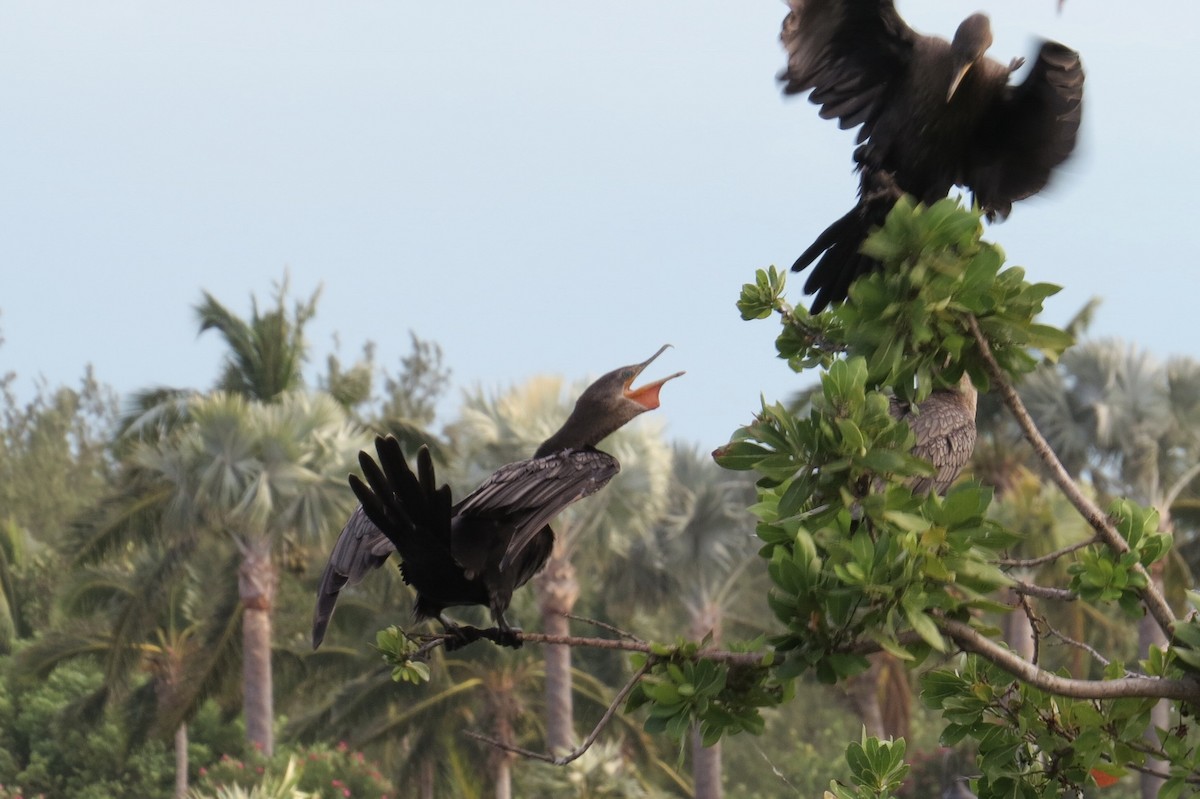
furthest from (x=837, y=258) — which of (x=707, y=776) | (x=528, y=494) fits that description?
(x=707, y=776)

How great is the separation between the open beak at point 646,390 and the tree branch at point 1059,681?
1.31 m

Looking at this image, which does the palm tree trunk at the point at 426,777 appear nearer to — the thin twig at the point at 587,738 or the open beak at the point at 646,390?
the open beak at the point at 646,390

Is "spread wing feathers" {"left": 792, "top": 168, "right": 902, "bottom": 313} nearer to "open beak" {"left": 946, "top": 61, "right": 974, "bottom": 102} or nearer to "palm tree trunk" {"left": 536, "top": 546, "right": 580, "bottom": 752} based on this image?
"open beak" {"left": 946, "top": 61, "right": 974, "bottom": 102}

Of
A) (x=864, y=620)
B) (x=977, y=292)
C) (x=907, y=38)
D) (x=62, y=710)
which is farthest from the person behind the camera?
(x=62, y=710)

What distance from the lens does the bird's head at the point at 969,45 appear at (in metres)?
4.51

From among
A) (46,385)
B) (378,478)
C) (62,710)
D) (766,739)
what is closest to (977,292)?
(378,478)

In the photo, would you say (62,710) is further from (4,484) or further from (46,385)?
(46,385)

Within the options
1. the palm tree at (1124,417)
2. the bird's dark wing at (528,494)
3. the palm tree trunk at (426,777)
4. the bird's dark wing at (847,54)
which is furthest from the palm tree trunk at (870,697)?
the bird's dark wing at (528,494)

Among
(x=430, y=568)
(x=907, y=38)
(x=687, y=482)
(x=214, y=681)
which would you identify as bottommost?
(x=430, y=568)

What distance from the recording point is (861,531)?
2.52 m

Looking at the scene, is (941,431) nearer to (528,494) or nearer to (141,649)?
(528,494)

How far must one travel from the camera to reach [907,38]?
16.7 ft

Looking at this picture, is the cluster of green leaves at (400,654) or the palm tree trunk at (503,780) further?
the palm tree trunk at (503,780)

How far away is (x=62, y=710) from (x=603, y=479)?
22641mm
